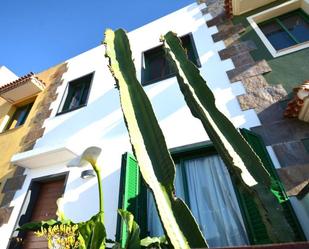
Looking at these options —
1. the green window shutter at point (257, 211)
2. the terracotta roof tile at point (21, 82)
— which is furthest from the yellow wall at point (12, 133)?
the green window shutter at point (257, 211)

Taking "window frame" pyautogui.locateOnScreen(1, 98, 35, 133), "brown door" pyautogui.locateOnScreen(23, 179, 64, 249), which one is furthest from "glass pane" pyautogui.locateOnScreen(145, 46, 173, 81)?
"window frame" pyautogui.locateOnScreen(1, 98, 35, 133)

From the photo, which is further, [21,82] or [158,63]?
[21,82]

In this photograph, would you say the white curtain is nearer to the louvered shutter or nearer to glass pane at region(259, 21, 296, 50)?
the louvered shutter

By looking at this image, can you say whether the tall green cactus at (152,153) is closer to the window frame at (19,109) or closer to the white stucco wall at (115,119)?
the white stucco wall at (115,119)

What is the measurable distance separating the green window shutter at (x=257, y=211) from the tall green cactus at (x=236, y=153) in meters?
0.73

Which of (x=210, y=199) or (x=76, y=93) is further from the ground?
(x=76, y=93)

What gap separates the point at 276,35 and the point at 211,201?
388 cm

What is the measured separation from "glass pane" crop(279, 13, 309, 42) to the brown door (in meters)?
5.69

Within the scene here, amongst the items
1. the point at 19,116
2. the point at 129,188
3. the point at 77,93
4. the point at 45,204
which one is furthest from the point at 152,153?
the point at 19,116

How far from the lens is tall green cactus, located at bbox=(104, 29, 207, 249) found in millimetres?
1320

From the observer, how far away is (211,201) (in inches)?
130

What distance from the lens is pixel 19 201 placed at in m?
4.86

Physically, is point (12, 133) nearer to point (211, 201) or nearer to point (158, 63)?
point (158, 63)

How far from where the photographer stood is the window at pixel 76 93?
6.51 m
